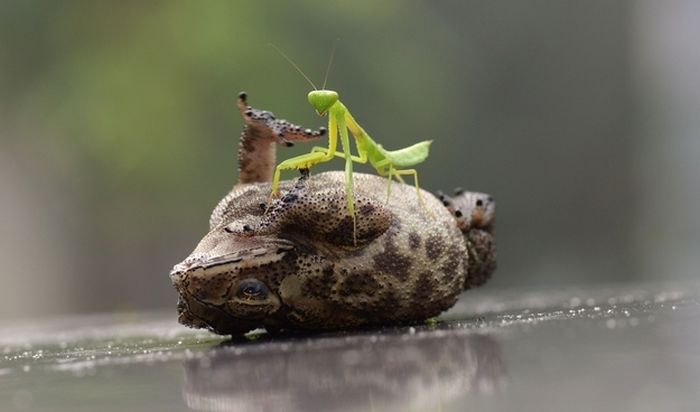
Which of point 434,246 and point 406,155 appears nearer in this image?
point 434,246

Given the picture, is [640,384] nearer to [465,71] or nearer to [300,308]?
[300,308]

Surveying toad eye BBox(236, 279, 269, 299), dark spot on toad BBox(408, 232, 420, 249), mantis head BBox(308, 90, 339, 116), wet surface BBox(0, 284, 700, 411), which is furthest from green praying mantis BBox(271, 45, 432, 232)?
wet surface BBox(0, 284, 700, 411)

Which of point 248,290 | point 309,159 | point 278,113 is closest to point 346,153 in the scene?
point 309,159

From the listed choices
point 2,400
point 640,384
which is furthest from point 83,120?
point 640,384

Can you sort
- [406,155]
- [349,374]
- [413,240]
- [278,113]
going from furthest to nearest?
[278,113], [406,155], [413,240], [349,374]

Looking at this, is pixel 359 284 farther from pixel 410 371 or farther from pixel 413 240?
pixel 410 371

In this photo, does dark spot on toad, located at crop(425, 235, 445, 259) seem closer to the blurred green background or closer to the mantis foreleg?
the mantis foreleg

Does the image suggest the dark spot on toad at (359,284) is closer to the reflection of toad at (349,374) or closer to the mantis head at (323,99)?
the reflection of toad at (349,374)
